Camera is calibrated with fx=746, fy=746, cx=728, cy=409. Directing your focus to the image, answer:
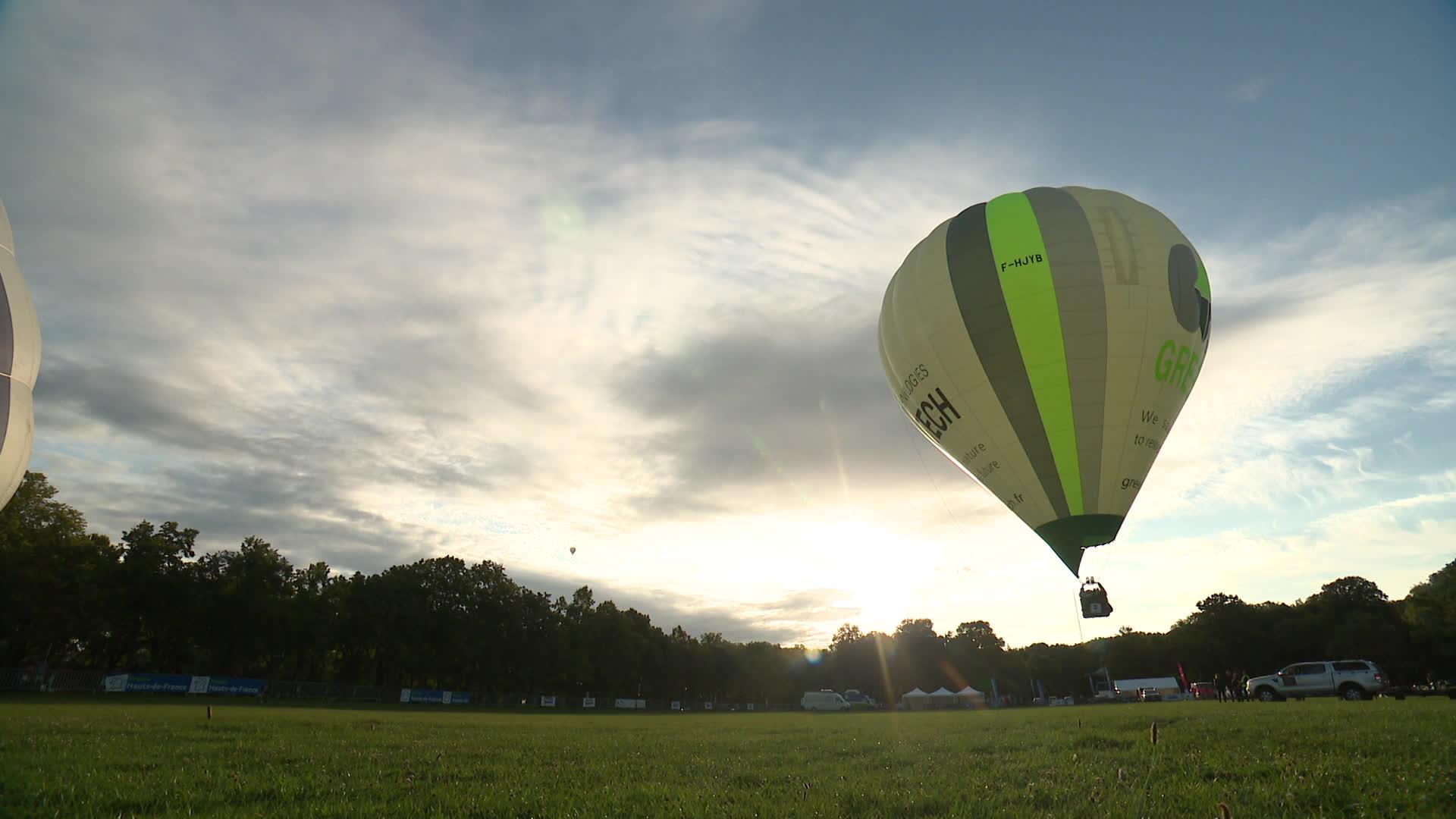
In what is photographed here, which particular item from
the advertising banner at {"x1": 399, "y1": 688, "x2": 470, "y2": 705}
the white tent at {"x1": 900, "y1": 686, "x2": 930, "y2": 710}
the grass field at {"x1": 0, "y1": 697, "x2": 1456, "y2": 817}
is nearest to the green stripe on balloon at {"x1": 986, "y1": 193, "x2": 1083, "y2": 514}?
the grass field at {"x1": 0, "y1": 697, "x2": 1456, "y2": 817}

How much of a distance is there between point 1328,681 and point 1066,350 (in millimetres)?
25425

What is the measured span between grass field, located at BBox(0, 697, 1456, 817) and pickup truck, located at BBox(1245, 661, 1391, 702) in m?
20.9

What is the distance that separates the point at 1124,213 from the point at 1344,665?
25.5 m

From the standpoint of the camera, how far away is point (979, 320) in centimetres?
1909

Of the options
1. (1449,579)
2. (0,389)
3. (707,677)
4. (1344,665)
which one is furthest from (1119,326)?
(707,677)

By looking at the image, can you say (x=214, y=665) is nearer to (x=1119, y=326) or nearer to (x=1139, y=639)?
(x=1119, y=326)

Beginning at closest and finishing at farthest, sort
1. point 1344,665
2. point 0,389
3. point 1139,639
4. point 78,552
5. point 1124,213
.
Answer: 1. point 0,389
2. point 1124,213
3. point 1344,665
4. point 78,552
5. point 1139,639

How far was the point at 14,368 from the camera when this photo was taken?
1080 centimetres

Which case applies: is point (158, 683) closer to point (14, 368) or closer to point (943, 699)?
point (14, 368)

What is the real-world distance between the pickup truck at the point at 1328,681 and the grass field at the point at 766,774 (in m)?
20.9

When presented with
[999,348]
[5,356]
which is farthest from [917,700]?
[5,356]

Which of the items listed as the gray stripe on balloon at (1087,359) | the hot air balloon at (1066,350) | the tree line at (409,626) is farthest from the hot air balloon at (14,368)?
the tree line at (409,626)

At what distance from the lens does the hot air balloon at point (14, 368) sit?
10547mm

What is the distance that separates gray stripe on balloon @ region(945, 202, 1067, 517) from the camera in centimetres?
1839
